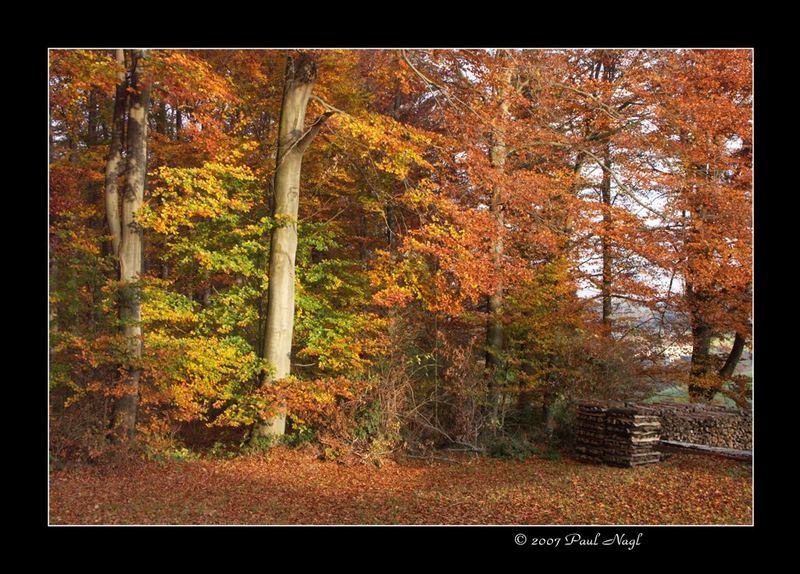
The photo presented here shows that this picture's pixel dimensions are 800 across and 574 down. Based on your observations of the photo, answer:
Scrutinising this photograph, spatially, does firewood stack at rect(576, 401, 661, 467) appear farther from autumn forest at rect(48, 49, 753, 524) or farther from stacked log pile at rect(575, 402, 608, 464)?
autumn forest at rect(48, 49, 753, 524)

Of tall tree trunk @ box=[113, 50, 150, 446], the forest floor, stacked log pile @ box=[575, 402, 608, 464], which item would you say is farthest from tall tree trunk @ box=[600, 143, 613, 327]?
tall tree trunk @ box=[113, 50, 150, 446]

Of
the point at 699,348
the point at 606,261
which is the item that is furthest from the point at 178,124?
the point at 699,348

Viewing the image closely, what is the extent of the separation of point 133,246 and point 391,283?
483cm

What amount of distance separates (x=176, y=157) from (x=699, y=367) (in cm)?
1345

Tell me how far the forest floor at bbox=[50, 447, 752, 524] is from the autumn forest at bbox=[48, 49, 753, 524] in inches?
2.4

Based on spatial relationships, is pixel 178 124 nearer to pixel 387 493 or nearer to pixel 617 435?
pixel 387 493

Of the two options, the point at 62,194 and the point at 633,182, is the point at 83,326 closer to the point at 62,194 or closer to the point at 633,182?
the point at 62,194

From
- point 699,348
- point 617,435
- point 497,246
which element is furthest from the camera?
point 699,348

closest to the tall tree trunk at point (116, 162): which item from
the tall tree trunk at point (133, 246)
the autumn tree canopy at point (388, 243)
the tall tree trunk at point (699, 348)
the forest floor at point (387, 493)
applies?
the autumn tree canopy at point (388, 243)

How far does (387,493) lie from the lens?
9203 millimetres

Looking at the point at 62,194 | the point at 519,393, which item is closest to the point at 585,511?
the point at 519,393

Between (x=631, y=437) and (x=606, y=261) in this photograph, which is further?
(x=606, y=261)
